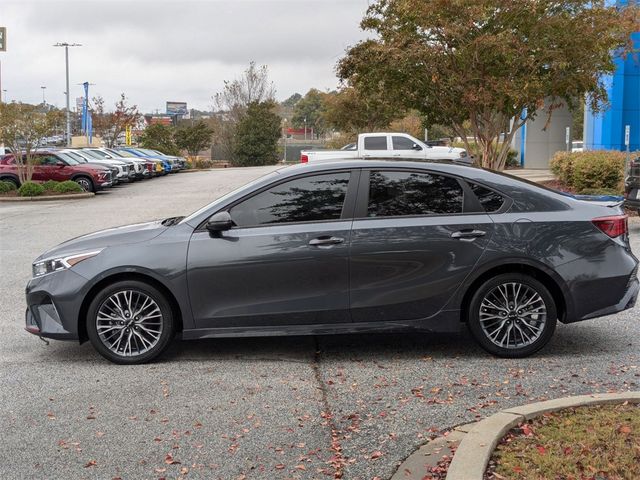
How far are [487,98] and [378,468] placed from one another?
17.4 meters

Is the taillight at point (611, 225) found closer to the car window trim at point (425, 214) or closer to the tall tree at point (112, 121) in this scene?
the car window trim at point (425, 214)

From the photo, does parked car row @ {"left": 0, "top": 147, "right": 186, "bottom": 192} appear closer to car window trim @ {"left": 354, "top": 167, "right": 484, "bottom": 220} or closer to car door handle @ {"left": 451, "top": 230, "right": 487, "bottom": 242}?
car window trim @ {"left": 354, "top": 167, "right": 484, "bottom": 220}

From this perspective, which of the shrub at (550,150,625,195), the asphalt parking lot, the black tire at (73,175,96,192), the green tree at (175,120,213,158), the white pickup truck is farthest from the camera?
the green tree at (175,120,213,158)

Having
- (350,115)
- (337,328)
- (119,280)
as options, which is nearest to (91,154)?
(350,115)

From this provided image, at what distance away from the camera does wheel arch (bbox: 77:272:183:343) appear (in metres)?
6.11

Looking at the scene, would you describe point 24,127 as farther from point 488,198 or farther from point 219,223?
point 488,198

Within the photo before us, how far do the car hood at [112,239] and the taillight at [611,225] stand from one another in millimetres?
3526

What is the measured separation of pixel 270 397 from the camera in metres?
5.41

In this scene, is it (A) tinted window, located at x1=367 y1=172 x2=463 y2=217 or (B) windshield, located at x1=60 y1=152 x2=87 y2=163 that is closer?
(A) tinted window, located at x1=367 y1=172 x2=463 y2=217

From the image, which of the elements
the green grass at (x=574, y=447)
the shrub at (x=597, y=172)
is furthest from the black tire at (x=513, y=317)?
the shrub at (x=597, y=172)

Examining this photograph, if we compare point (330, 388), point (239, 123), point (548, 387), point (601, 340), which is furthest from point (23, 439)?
point (239, 123)

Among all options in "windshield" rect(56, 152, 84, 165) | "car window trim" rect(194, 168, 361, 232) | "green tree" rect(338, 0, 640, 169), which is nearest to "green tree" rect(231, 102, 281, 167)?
"windshield" rect(56, 152, 84, 165)

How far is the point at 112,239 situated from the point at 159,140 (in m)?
49.8

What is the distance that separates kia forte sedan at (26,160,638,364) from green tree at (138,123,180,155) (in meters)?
48.8
